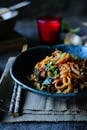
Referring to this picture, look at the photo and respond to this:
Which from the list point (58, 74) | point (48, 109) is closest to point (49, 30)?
point (58, 74)

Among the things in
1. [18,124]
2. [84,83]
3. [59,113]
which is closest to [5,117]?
[18,124]

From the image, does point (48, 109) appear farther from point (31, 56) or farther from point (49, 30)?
point (49, 30)

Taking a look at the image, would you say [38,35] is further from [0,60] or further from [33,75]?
[33,75]

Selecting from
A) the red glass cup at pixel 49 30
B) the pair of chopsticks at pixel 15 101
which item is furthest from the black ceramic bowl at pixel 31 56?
the red glass cup at pixel 49 30

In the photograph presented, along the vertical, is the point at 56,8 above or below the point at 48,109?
below

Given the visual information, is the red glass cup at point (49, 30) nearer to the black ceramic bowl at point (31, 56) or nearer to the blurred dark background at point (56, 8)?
the black ceramic bowl at point (31, 56)

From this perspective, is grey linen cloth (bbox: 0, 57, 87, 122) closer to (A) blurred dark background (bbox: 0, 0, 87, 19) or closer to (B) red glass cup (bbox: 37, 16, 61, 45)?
(B) red glass cup (bbox: 37, 16, 61, 45)

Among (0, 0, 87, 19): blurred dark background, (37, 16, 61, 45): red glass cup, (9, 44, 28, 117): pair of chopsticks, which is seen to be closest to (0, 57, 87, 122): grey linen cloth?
(9, 44, 28, 117): pair of chopsticks
